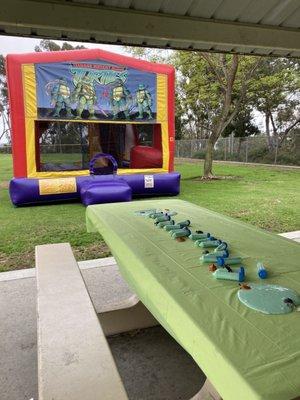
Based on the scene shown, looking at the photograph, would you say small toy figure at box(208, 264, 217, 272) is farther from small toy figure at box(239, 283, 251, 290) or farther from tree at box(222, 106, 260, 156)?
tree at box(222, 106, 260, 156)

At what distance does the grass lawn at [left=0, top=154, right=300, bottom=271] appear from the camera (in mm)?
4871

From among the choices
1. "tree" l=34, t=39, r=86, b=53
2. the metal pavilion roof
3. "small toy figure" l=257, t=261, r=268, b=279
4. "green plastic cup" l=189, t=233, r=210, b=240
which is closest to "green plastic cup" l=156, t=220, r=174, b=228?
"green plastic cup" l=189, t=233, r=210, b=240

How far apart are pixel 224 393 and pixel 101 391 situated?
1.79ft

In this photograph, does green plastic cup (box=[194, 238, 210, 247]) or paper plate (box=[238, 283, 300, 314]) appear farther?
green plastic cup (box=[194, 238, 210, 247])

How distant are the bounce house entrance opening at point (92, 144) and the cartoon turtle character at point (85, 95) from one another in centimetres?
90

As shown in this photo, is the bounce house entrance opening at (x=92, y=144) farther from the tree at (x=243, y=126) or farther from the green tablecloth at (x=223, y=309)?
the tree at (x=243, y=126)

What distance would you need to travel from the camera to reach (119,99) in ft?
29.0

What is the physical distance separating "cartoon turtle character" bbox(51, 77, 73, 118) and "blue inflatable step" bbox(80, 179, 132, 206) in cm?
185

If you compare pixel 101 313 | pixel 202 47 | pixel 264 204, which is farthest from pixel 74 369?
pixel 264 204

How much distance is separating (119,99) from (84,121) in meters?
1.03

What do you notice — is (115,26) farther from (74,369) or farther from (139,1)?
(74,369)

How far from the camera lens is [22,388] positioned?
7.46 ft

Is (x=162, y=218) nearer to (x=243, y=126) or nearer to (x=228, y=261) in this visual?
(x=228, y=261)

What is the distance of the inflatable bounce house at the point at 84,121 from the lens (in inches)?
309
